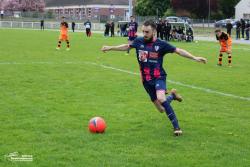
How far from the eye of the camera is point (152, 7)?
89625 mm

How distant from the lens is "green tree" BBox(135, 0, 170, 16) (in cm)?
8956

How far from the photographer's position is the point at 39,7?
113 metres

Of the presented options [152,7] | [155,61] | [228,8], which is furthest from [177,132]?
[228,8]

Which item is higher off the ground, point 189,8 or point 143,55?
point 189,8

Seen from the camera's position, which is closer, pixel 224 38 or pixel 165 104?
pixel 165 104

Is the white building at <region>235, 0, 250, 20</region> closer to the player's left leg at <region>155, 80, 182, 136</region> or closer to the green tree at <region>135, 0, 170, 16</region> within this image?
the green tree at <region>135, 0, 170, 16</region>

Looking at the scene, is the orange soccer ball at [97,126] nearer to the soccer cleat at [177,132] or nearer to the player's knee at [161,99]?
the player's knee at [161,99]

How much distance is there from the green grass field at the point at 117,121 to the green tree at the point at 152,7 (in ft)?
240

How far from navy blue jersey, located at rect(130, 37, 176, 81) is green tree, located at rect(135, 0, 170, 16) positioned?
81026 millimetres

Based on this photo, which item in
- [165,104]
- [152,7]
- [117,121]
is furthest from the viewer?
[152,7]

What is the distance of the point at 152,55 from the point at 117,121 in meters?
1.65

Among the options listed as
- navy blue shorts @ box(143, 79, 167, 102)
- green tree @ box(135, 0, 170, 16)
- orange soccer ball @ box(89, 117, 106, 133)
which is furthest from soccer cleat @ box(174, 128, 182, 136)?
green tree @ box(135, 0, 170, 16)

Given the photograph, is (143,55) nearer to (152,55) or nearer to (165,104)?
(152,55)

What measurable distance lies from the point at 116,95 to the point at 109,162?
5.88 metres
